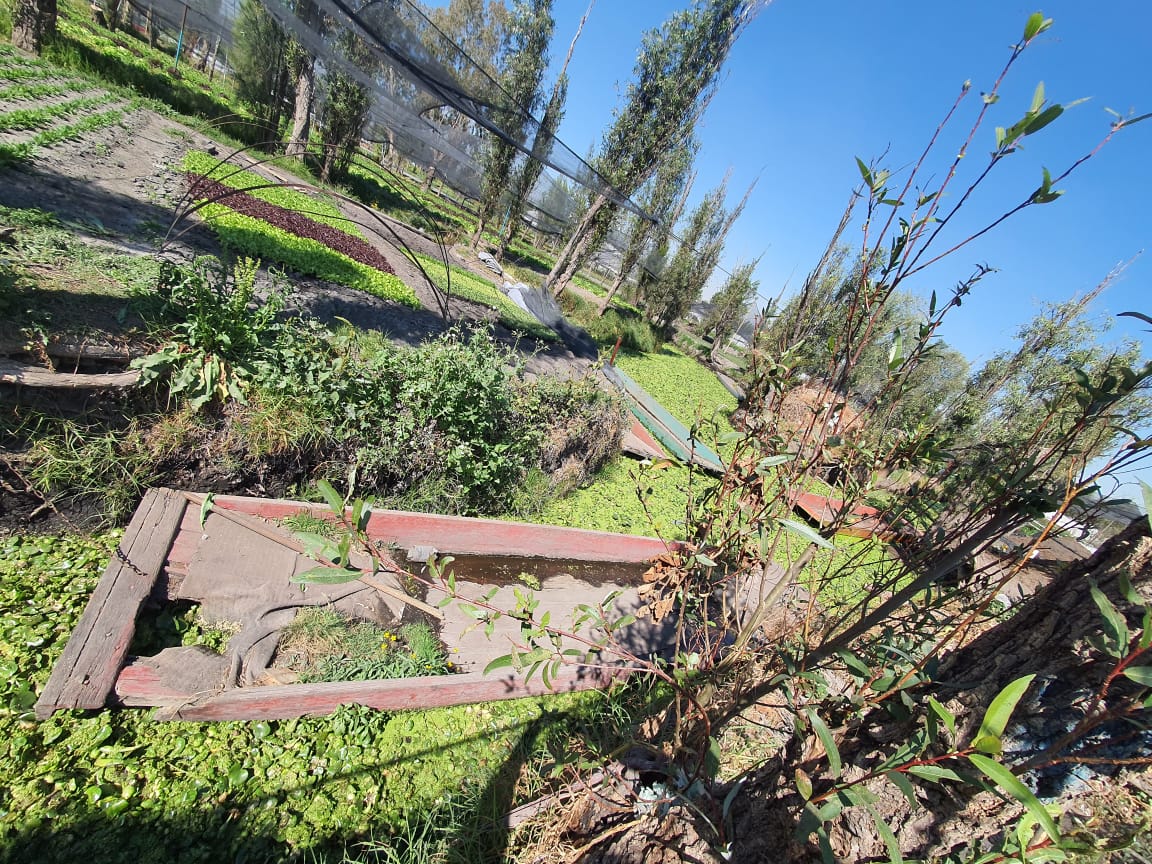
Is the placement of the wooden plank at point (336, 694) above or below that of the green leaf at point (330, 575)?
below

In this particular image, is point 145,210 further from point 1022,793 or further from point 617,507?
point 1022,793

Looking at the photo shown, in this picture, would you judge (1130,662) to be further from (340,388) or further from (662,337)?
(662,337)

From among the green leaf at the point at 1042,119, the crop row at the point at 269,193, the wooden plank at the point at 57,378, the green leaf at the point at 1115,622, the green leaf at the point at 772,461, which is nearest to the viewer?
the green leaf at the point at 1115,622

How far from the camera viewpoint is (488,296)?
1101 cm

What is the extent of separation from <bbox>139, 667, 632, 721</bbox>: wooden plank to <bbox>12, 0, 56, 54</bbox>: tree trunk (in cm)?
1588

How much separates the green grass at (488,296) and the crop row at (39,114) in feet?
17.9

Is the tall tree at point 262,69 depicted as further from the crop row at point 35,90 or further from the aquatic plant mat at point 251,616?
the aquatic plant mat at point 251,616

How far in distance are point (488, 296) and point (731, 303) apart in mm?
13420

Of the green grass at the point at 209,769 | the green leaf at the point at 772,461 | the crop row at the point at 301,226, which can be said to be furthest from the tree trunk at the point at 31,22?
the green leaf at the point at 772,461

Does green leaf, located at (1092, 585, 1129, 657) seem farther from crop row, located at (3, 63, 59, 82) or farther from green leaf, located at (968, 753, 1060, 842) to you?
crop row, located at (3, 63, 59, 82)

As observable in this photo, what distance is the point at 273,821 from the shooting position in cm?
180

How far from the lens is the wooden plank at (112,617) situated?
1.81m

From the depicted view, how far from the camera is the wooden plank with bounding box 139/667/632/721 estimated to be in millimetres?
1943

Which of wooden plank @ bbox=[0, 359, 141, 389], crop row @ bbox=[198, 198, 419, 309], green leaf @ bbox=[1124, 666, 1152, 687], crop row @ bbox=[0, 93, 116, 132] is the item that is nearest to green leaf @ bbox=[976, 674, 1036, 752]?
green leaf @ bbox=[1124, 666, 1152, 687]
